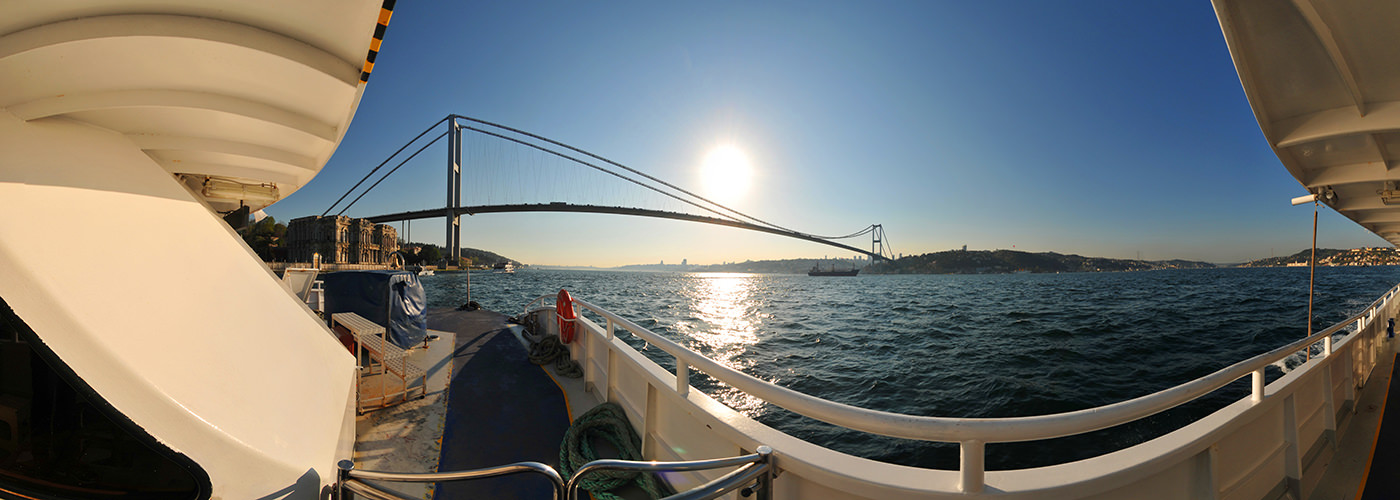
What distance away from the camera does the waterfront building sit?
51625 millimetres

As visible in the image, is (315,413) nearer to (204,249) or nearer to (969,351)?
(204,249)

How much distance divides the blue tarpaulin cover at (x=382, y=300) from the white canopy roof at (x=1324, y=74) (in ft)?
27.9

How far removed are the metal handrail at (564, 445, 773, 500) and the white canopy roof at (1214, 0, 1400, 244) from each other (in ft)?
11.3

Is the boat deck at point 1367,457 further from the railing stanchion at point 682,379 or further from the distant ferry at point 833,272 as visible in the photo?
the distant ferry at point 833,272

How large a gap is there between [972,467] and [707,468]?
32.5 inches

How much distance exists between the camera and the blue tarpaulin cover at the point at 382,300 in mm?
6219

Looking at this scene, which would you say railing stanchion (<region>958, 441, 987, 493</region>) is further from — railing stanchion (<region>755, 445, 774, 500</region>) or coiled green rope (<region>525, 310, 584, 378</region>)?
coiled green rope (<region>525, 310, 584, 378</region>)

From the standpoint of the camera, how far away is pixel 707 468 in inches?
47.3

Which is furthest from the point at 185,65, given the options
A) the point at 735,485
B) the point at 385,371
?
the point at 385,371

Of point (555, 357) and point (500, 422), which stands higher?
point (555, 357)

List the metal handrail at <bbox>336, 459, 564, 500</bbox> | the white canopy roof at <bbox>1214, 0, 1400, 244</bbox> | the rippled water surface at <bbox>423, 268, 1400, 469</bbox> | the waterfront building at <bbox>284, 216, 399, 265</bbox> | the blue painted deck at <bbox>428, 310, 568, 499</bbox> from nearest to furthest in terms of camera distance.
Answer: the metal handrail at <bbox>336, 459, 564, 500</bbox>
the white canopy roof at <bbox>1214, 0, 1400, 244</bbox>
the blue painted deck at <bbox>428, 310, 568, 499</bbox>
the rippled water surface at <bbox>423, 268, 1400, 469</bbox>
the waterfront building at <bbox>284, 216, 399, 265</bbox>

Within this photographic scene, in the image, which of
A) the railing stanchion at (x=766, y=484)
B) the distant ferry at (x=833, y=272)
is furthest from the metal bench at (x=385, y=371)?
the distant ferry at (x=833, y=272)

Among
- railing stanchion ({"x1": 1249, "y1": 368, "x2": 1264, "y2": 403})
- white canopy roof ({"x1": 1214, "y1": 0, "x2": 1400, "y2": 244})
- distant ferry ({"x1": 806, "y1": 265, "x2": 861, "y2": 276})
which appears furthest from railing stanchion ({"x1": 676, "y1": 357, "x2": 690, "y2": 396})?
distant ferry ({"x1": 806, "y1": 265, "x2": 861, "y2": 276})

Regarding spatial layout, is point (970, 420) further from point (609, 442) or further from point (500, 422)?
point (500, 422)
